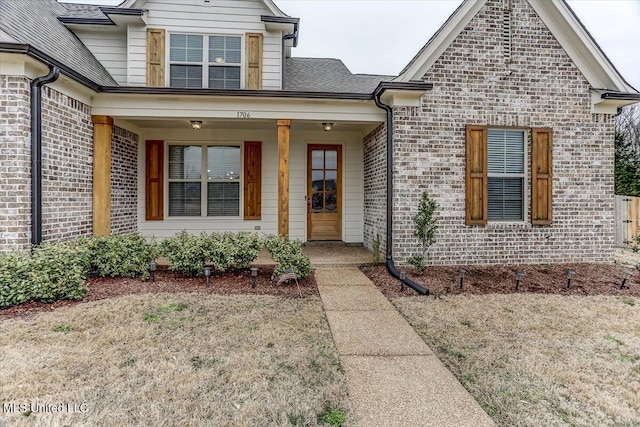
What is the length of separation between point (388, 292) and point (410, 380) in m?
2.41

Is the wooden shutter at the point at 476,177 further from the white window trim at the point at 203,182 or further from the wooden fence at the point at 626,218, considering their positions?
the wooden fence at the point at 626,218

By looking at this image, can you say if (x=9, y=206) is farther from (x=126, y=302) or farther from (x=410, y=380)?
(x=410, y=380)

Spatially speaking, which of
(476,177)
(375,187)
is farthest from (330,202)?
(476,177)

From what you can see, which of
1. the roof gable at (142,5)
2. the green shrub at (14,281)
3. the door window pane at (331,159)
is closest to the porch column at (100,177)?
the green shrub at (14,281)

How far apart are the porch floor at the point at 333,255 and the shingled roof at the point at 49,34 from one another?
4.85 meters

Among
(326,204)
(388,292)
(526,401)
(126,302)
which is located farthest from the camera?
(326,204)

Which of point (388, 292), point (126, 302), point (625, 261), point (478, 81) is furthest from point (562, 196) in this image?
point (126, 302)

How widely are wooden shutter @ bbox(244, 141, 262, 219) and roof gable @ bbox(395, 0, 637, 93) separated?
3.79 meters

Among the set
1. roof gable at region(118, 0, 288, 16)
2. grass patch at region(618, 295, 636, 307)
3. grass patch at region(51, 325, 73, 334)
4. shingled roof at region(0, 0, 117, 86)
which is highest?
roof gable at region(118, 0, 288, 16)

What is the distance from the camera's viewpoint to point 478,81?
645 centimetres

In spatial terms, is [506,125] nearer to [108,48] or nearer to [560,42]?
[560,42]

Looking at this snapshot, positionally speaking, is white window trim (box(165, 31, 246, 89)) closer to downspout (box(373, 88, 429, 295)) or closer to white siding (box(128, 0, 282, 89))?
white siding (box(128, 0, 282, 89))

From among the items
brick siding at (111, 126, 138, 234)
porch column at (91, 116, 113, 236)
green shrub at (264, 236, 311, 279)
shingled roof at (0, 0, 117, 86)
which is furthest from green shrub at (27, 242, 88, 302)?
shingled roof at (0, 0, 117, 86)

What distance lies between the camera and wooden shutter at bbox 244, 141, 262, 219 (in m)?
8.23
